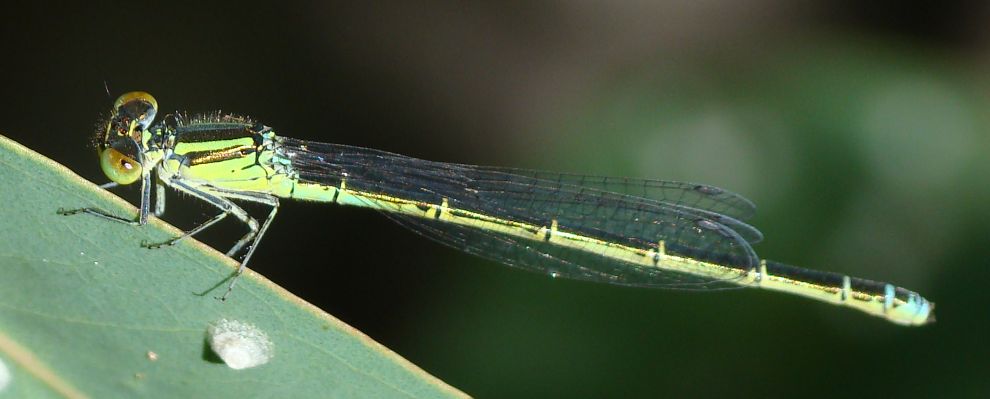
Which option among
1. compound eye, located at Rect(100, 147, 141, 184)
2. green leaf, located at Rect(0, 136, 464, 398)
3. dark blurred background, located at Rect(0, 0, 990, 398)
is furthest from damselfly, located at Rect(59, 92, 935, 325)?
green leaf, located at Rect(0, 136, 464, 398)

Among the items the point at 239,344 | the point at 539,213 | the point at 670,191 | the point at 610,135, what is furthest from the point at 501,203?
the point at 239,344

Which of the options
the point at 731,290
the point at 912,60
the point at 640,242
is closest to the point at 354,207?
the point at 640,242

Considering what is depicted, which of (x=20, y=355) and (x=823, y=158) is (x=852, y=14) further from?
(x=20, y=355)

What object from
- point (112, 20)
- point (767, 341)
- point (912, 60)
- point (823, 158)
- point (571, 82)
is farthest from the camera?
point (571, 82)

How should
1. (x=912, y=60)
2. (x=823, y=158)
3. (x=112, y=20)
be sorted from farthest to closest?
1. (x=112, y=20)
2. (x=912, y=60)
3. (x=823, y=158)

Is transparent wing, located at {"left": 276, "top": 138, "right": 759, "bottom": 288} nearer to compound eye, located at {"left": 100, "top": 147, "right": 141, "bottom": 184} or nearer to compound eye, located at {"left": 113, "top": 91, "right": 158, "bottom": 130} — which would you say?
compound eye, located at {"left": 113, "top": 91, "right": 158, "bottom": 130}

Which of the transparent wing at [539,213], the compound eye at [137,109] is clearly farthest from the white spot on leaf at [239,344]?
the transparent wing at [539,213]

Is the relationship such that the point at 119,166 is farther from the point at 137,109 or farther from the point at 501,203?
the point at 501,203
